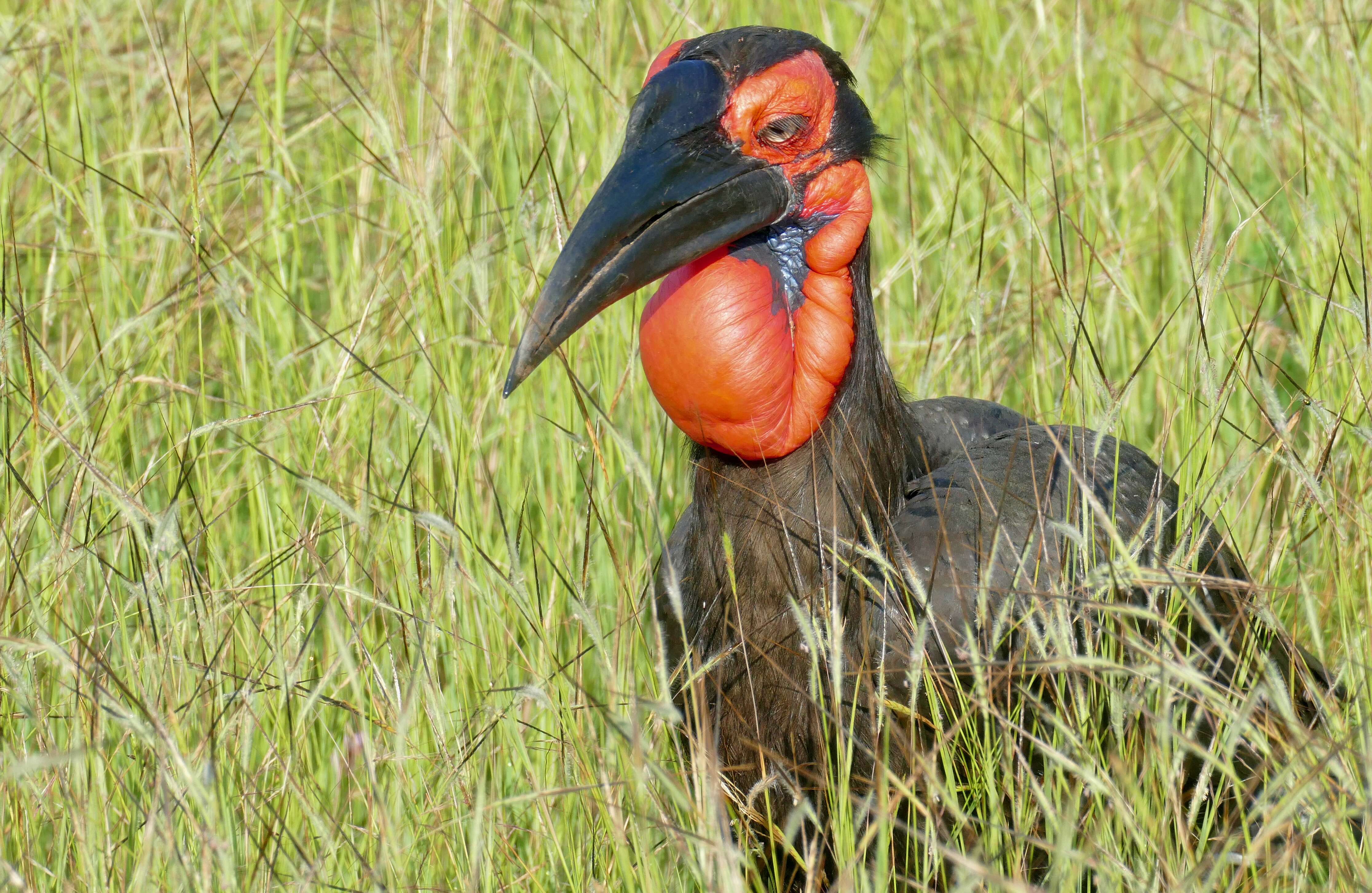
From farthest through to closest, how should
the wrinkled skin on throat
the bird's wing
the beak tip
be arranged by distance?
1. the wrinkled skin on throat
2. the beak tip
3. the bird's wing

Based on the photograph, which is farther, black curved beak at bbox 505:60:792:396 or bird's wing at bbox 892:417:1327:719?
black curved beak at bbox 505:60:792:396

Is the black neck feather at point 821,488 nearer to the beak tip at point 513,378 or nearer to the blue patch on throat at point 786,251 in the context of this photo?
the blue patch on throat at point 786,251

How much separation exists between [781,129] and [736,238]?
0.18m

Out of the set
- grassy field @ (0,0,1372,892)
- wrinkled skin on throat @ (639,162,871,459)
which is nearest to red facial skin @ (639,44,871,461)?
wrinkled skin on throat @ (639,162,871,459)

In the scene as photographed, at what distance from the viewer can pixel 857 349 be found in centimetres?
215

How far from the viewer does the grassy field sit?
177 cm

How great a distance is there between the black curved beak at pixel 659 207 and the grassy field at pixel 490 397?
219 mm

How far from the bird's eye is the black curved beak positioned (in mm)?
37

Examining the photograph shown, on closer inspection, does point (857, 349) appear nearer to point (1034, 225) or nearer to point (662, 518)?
point (1034, 225)

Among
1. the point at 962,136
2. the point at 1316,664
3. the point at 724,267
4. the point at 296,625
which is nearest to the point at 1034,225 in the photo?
the point at 724,267

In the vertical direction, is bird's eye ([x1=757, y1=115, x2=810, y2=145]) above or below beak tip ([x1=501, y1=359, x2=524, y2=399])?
above

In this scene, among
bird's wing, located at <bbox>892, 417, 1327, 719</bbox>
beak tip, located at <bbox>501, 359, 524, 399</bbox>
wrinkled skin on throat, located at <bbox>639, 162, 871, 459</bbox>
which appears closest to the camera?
bird's wing, located at <bbox>892, 417, 1327, 719</bbox>

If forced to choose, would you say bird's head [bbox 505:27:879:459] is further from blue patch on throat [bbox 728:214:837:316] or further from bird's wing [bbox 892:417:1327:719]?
bird's wing [bbox 892:417:1327:719]

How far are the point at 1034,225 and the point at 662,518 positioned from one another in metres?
1.21
